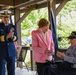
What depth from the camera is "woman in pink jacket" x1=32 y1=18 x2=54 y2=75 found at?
3.01 metres

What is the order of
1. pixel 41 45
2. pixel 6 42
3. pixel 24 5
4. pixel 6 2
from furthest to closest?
A: pixel 6 2
pixel 24 5
pixel 6 42
pixel 41 45

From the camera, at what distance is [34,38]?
10.1 ft

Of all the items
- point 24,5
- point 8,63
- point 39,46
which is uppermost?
point 24,5

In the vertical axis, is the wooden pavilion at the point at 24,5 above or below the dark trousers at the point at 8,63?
above

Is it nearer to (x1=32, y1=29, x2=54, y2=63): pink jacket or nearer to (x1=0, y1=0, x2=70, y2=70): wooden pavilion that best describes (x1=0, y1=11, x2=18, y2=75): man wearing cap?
(x1=32, y1=29, x2=54, y2=63): pink jacket

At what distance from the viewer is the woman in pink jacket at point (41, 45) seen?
3008mm

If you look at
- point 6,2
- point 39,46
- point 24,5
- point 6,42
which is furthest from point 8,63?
point 6,2

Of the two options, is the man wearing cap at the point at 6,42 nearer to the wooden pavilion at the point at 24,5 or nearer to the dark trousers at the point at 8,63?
the dark trousers at the point at 8,63

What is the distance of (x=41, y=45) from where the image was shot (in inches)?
121

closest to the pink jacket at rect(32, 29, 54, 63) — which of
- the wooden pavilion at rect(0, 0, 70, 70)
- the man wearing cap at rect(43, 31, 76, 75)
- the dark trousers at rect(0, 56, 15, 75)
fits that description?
the man wearing cap at rect(43, 31, 76, 75)

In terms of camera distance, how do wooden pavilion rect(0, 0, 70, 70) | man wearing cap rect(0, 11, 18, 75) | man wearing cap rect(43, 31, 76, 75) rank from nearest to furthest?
man wearing cap rect(43, 31, 76, 75) < man wearing cap rect(0, 11, 18, 75) < wooden pavilion rect(0, 0, 70, 70)

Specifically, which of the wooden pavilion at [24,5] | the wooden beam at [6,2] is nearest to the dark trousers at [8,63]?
the wooden pavilion at [24,5]

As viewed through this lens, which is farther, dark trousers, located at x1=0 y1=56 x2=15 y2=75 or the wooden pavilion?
the wooden pavilion

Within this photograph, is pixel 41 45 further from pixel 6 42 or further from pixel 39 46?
pixel 6 42
